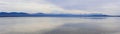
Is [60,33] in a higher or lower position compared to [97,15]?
higher

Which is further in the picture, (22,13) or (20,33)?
(22,13)

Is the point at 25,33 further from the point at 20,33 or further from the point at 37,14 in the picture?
the point at 37,14

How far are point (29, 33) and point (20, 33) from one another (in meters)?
0.36

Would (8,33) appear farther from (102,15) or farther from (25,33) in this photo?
(102,15)

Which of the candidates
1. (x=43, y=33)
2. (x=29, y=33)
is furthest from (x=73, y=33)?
(x=29, y=33)

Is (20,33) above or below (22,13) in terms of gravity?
above

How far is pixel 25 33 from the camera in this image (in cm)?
879

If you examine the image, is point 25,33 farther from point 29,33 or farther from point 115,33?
point 115,33

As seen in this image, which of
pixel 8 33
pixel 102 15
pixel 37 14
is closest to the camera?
pixel 8 33

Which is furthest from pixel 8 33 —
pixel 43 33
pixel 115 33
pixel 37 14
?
pixel 37 14

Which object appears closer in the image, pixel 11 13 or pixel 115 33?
pixel 115 33

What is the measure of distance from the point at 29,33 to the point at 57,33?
3.71 ft

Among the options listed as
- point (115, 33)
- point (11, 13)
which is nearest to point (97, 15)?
point (11, 13)

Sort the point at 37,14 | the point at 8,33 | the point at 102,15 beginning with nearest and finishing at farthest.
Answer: the point at 8,33, the point at 102,15, the point at 37,14
